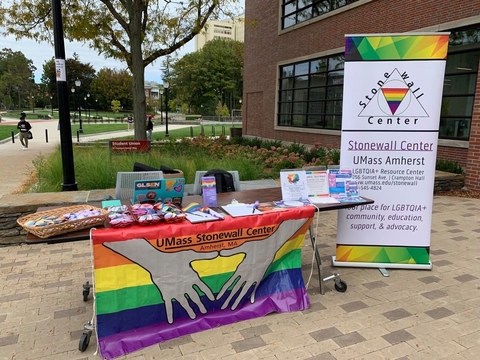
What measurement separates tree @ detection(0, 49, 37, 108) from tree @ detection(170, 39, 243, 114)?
37.5 meters

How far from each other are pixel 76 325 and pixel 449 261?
416 cm

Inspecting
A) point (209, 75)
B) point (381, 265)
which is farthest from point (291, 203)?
point (209, 75)

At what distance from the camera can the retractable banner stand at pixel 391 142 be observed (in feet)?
12.3

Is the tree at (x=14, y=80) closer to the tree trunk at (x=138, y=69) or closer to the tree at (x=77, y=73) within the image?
the tree at (x=77, y=73)

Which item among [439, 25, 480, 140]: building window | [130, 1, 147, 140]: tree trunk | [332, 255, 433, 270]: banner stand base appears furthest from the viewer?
[130, 1, 147, 140]: tree trunk

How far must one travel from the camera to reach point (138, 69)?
1117 centimetres

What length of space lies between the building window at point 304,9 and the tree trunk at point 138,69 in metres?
7.39

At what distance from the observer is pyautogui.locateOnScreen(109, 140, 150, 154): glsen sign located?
8.70m

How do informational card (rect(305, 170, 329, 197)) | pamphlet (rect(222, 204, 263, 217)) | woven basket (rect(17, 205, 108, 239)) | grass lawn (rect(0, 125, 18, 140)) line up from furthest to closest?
1. grass lawn (rect(0, 125, 18, 140))
2. informational card (rect(305, 170, 329, 197))
3. pamphlet (rect(222, 204, 263, 217))
4. woven basket (rect(17, 205, 108, 239))

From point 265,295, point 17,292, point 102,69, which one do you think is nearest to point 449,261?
point 265,295

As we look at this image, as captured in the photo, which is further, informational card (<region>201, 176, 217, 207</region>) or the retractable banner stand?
the retractable banner stand

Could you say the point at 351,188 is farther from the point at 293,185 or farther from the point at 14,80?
the point at 14,80

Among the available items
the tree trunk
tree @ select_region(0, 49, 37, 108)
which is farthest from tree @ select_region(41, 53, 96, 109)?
the tree trunk

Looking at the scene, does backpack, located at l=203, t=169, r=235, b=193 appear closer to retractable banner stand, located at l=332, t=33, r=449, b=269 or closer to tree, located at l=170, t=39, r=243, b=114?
retractable banner stand, located at l=332, t=33, r=449, b=269
